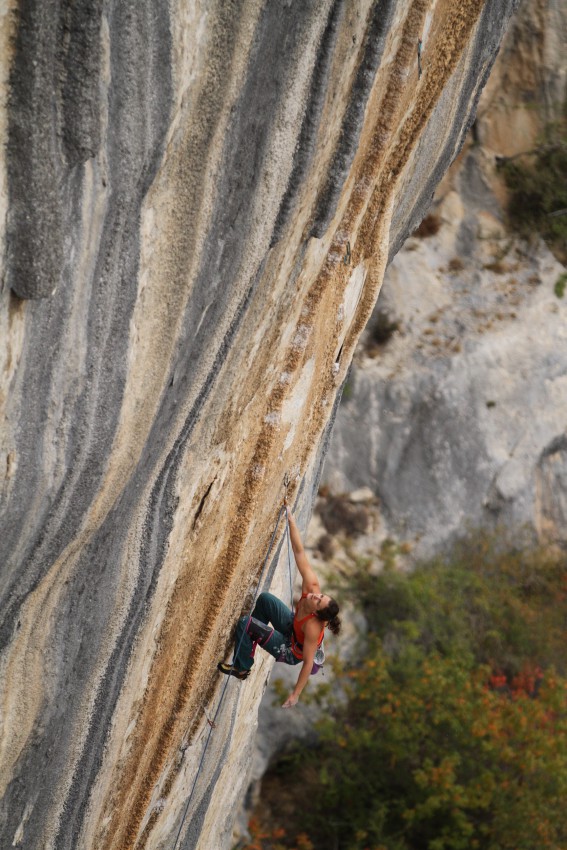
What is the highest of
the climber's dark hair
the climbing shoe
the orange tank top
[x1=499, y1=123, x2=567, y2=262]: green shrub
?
[x1=499, y1=123, x2=567, y2=262]: green shrub

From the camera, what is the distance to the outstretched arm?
→ 472 centimetres

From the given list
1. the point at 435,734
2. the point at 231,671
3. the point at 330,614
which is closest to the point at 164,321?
the point at 330,614

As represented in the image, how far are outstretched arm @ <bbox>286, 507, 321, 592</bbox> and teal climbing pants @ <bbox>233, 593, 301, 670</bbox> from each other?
215 millimetres

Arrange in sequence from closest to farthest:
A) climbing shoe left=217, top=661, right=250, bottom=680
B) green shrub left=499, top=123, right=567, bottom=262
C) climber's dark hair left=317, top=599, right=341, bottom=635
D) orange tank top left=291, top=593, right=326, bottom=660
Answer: climber's dark hair left=317, top=599, right=341, bottom=635 < orange tank top left=291, top=593, right=326, bottom=660 < climbing shoe left=217, top=661, right=250, bottom=680 < green shrub left=499, top=123, right=567, bottom=262

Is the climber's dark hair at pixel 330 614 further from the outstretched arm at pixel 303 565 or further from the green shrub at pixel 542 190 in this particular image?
the green shrub at pixel 542 190

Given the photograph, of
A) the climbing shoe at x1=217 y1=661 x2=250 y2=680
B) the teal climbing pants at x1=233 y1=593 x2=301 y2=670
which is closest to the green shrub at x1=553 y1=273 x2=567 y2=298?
the teal climbing pants at x1=233 y1=593 x2=301 y2=670

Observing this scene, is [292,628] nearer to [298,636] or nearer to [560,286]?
[298,636]

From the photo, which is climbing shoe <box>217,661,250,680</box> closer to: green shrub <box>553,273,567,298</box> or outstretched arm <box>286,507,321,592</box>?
outstretched arm <box>286,507,321,592</box>

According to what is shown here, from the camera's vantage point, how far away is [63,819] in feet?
12.5

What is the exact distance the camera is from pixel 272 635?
4.84m

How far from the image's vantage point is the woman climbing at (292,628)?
456 centimetres

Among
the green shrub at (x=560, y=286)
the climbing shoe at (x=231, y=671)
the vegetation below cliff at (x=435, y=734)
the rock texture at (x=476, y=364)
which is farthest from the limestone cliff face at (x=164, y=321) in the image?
the green shrub at (x=560, y=286)

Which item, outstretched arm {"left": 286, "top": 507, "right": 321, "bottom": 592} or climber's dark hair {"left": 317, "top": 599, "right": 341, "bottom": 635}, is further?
outstretched arm {"left": 286, "top": 507, "right": 321, "bottom": 592}

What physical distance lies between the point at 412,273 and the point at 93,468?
919cm
